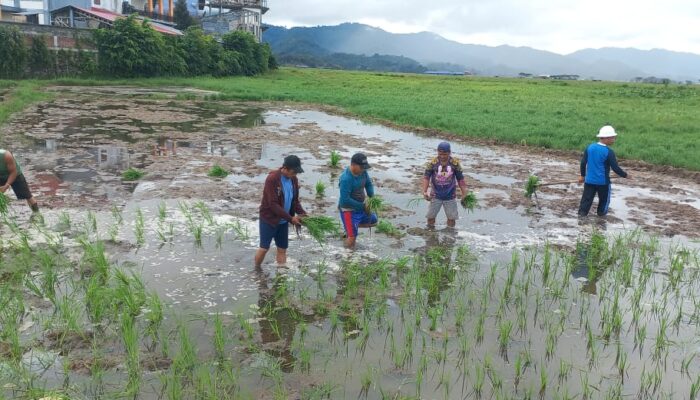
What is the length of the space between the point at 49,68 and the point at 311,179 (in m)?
31.1

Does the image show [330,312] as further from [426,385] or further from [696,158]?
[696,158]

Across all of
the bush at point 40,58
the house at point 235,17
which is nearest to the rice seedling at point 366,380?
the bush at point 40,58

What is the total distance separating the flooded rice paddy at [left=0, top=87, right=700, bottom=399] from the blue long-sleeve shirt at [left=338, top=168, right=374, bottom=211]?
2.25 feet

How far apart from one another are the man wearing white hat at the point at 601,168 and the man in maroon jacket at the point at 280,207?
5.38m

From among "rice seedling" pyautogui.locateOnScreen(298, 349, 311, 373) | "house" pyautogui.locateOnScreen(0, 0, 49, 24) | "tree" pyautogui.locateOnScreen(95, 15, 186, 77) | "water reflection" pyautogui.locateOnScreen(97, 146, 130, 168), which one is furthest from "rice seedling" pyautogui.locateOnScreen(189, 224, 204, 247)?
"house" pyautogui.locateOnScreen(0, 0, 49, 24)

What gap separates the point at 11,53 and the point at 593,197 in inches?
1366

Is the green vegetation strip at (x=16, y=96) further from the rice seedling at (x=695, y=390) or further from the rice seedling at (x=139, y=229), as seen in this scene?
the rice seedling at (x=695, y=390)

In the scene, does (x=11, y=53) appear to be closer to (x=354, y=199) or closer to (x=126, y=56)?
(x=126, y=56)

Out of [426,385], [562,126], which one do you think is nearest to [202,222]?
[426,385]

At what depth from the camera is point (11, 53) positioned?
32031 millimetres

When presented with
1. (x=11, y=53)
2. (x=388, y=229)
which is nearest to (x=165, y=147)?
(x=388, y=229)

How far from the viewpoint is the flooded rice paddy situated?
433 centimetres

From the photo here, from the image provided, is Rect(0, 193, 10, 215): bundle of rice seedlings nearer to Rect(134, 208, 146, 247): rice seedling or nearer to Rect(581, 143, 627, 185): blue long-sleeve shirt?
Rect(134, 208, 146, 247): rice seedling

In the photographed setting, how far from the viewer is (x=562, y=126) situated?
19.4 m
